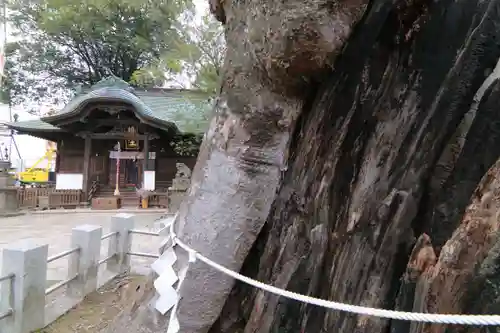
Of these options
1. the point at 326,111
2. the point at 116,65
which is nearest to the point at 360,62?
the point at 326,111

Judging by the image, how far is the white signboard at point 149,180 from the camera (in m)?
14.7

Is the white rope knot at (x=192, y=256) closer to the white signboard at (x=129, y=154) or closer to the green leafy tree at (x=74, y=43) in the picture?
the white signboard at (x=129, y=154)

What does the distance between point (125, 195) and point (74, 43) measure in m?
11.1

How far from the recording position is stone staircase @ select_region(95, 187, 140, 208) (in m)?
14.8

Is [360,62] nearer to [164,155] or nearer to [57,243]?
[57,243]

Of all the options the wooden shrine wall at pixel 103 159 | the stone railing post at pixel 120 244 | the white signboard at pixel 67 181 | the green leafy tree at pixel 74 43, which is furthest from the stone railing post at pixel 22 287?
the green leafy tree at pixel 74 43

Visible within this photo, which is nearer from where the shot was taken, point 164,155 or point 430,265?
point 430,265

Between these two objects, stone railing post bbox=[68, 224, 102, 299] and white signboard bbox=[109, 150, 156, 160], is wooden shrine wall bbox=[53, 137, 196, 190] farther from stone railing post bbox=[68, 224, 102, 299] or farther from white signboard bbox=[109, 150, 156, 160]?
stone railing post bbox=[68, 224, 102, 299]

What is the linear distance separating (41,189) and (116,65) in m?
10.5

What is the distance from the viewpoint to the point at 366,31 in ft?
4.86

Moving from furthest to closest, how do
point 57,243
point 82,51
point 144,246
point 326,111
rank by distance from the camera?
point 82,51
point 57,243
point 144,246
point 326,111

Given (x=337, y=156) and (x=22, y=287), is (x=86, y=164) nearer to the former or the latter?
(x=22, y=287)

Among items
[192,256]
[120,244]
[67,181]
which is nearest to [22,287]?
[120,244]

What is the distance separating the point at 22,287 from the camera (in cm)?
340
